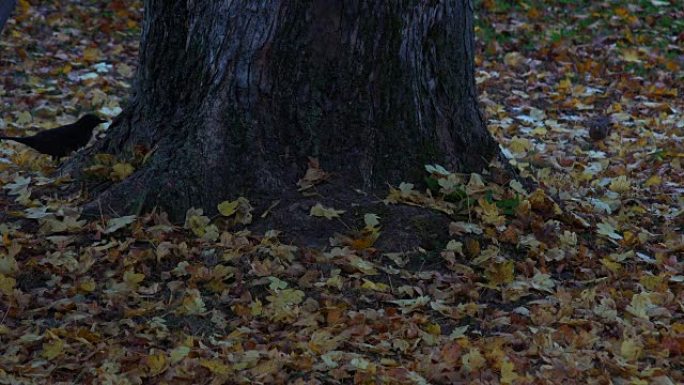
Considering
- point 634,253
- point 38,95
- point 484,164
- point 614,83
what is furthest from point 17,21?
point 634,253

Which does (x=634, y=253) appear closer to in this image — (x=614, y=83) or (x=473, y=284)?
(x=473, y=284)

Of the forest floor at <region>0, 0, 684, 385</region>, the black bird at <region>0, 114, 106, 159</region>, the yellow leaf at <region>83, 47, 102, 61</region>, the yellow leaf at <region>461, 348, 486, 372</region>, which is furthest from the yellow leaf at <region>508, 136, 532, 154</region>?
the yellow leaf at <region>83, 47, 102, 61</region>

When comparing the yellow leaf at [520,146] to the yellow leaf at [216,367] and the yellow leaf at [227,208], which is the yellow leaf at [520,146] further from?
the yellow leaf at [216,367]

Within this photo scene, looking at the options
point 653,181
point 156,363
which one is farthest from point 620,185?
point 156,363

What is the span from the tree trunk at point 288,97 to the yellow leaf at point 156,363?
41.3 inches

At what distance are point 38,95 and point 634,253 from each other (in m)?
Result: 5.18

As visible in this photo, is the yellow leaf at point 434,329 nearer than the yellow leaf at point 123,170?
Yes

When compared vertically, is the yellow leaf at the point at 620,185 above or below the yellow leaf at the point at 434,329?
above

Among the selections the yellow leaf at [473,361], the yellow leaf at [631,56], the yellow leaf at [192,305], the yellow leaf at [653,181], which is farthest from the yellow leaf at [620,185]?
the yellow leaf at [631,56]

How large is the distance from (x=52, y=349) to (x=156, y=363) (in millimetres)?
437

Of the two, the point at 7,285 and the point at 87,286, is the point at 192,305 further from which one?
the point at 7,285

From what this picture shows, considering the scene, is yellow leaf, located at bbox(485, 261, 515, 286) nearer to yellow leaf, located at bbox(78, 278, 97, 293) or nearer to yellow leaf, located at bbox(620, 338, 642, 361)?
yellow leaf, located at bbox(620, 338, 642, 361)

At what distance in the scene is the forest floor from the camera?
3775mm

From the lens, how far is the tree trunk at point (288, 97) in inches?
182
